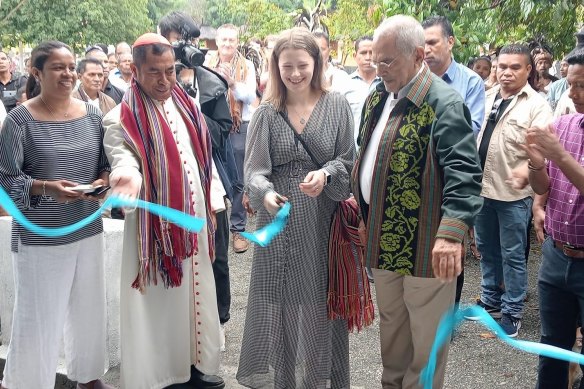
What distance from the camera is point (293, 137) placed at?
11.1 feet

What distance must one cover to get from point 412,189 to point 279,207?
706mm

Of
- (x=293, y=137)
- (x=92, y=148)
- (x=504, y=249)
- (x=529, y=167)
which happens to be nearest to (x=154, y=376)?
(x=92, y=148)

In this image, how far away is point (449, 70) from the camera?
4625 mm

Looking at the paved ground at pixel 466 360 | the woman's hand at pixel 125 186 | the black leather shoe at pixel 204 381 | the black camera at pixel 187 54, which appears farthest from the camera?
the black camera at pixel 187 54

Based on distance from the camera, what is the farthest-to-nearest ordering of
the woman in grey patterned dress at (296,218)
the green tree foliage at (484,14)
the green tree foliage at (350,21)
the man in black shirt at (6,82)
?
the green tree foliage at (350,21) < the man in black shirt at (6,82) < the green tree foliage at (484,14) < the woman in grey patterned dress at (296,218)

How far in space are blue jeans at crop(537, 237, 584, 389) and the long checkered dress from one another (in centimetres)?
107

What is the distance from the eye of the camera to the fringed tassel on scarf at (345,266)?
3.46m

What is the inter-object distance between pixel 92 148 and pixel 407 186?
1.71m

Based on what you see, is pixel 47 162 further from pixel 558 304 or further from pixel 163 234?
pixel 558 304

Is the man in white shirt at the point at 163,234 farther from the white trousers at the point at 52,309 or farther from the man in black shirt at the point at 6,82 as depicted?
the man in black shirt at the point at 6,82

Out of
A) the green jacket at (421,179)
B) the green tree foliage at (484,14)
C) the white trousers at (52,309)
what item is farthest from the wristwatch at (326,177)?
the green tree foliage at (484,14)

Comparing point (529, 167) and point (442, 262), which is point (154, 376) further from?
point (529, 167)

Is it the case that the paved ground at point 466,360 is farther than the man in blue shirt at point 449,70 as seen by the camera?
No

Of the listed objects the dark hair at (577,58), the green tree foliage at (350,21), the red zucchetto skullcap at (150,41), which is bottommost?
the dark hair at (577,58)
